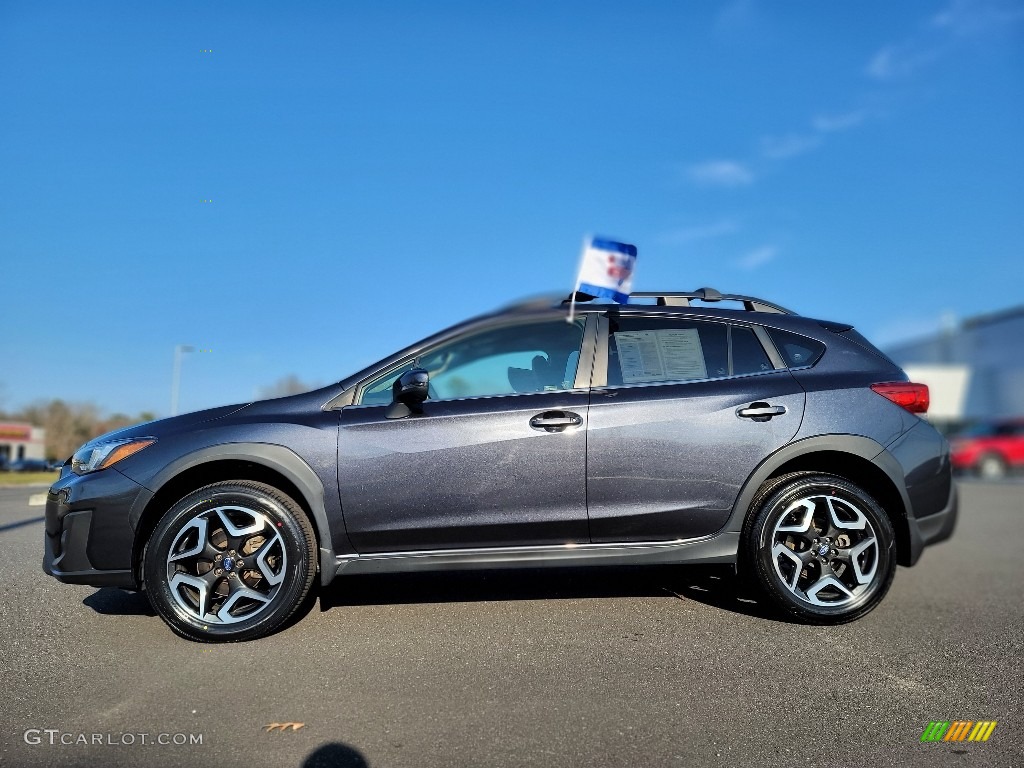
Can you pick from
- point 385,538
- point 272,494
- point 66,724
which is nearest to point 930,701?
point 385,538

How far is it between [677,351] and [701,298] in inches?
15.9

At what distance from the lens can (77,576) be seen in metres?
3.48

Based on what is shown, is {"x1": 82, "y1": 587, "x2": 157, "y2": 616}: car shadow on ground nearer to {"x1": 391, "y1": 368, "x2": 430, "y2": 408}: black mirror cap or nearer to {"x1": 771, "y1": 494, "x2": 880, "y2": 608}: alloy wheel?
{"x1": 391, "y1": 368, "x2": 430, "y2": 408}: black mirror cap

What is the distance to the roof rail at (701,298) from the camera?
4.18 meters

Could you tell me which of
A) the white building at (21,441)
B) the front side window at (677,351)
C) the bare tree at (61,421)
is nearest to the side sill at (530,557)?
the front side window at (677,351)

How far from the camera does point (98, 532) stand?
3477mm

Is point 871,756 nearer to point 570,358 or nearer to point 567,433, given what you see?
point 567,433

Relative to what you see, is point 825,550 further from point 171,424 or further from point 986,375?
point 986,375

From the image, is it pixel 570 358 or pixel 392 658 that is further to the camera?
pixel 570 358

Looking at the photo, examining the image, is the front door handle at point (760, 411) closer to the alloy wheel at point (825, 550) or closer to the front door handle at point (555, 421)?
the alloy wheel at point (825, 550)

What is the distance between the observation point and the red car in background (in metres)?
23.2

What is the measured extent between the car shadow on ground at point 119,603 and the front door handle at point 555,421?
7.35 feet

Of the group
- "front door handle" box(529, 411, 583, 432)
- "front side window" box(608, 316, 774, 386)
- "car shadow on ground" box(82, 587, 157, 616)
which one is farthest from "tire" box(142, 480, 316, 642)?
"front side window" box(608, 316, 774, 386)

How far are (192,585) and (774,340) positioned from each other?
10.9 feet
